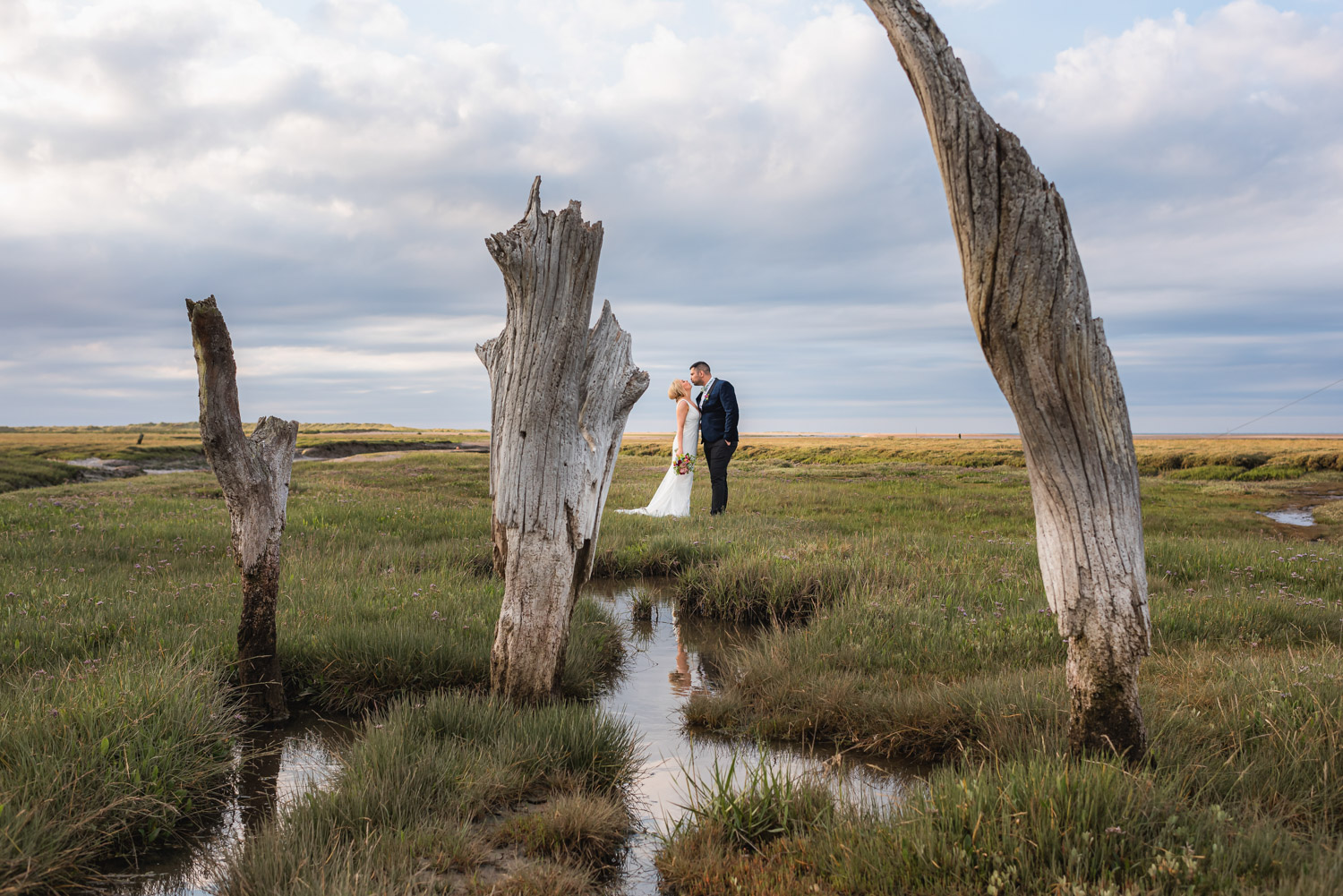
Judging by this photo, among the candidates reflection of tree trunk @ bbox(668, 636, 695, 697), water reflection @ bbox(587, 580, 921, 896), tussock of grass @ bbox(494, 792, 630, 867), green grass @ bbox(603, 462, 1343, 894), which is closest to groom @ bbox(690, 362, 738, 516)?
green grass @ bbox(603, 462, 1343, 894)

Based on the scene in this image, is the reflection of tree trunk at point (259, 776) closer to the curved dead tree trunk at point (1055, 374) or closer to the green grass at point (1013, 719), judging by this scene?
the green grass at point (1013, 719)

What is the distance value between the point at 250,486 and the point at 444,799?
288 cm

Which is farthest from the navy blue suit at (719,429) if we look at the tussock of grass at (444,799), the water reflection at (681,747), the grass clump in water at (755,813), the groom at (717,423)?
the grass clump in water at (755,813)

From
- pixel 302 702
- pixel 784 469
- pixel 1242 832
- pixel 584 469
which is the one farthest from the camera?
pixel 784 469

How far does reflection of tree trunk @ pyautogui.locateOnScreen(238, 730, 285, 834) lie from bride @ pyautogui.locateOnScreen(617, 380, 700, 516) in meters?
12.1

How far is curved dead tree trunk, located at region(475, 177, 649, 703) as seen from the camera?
4.95 metres

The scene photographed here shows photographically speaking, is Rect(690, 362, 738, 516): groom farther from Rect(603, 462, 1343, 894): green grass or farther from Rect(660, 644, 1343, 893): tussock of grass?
Rect(660, 644, 1343, 893): tussock of grass

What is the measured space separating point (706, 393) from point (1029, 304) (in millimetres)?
13237

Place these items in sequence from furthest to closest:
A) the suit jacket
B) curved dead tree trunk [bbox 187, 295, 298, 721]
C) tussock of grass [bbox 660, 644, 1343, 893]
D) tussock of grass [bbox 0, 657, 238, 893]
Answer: the suit jacket < curved dead tree trunk [bbox 187, 295, 298, 721] < tussock of grass [bbox 0, 657, 238, 893] < tussock of grass [bbox 660, 644, 1343, 893]

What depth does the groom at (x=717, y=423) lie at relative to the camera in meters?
15.9

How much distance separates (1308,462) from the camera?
3725 centimetres

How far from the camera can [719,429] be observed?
16.2 meters

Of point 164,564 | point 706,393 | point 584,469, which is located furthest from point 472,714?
point 706,393

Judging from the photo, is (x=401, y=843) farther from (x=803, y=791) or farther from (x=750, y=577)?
(x=750, y=577)
